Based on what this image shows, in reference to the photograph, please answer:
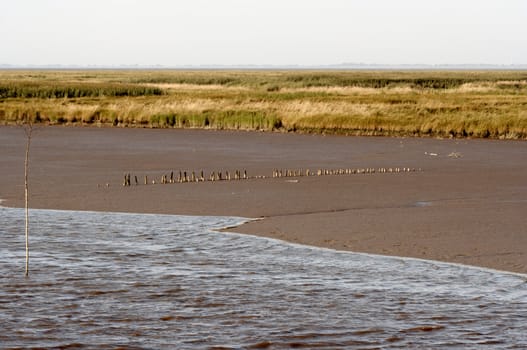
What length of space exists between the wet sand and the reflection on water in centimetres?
130

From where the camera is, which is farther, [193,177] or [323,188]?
[193,177]

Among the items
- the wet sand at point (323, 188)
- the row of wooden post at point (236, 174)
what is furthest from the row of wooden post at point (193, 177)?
the wet sand at point (323, 188)

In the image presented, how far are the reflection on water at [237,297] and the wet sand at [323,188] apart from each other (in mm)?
1298

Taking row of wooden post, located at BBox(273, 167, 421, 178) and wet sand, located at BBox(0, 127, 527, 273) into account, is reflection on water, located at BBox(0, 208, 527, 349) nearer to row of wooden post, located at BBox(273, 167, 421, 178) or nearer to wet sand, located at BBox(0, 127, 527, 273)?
wet sand, located at BBox(0, 127, 527, 273)

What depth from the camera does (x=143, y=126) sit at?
41.8 m

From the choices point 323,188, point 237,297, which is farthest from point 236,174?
point 237,297

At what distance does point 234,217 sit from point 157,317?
23.2 feet

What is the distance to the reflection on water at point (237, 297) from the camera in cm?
878

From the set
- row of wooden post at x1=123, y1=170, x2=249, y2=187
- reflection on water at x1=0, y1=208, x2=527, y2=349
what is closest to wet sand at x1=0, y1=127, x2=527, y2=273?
row of wooden post at x1=123, y1=170, x2=249, y2=187

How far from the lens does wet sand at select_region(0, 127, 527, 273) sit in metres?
14.3

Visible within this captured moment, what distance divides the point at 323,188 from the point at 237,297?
10336mm

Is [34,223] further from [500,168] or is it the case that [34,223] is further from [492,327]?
[500,168]

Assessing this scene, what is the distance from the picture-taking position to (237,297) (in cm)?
1040

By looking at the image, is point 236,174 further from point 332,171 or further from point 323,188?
point 332,171
